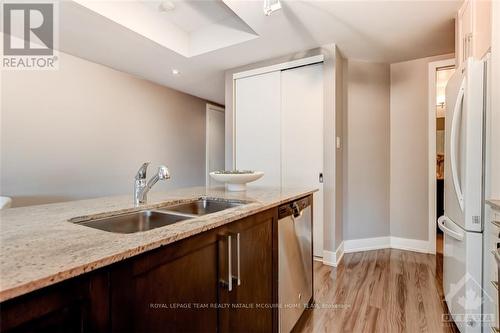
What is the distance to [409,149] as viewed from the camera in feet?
10.6

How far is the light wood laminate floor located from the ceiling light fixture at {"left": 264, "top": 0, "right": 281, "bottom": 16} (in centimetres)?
222

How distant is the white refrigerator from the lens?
142 cm

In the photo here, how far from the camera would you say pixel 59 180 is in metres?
3.00

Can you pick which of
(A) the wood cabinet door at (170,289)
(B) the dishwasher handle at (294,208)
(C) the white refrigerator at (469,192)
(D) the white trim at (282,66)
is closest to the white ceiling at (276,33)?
(D) the white trim at (282,66)

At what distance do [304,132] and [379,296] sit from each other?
1747 mm

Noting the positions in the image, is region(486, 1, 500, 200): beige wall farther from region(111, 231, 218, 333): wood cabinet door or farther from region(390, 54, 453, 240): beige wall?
region(390, 54, 453, 240): beige wall

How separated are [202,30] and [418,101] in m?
2.73

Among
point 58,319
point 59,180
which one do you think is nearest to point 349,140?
point 58,319

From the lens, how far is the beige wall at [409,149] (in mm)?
3125

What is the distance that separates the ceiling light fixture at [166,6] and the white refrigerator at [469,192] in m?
2.39

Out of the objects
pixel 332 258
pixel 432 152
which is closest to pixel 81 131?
pixel 332 258
